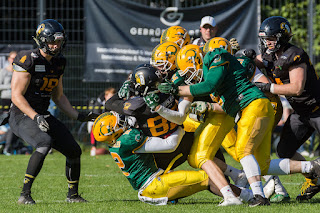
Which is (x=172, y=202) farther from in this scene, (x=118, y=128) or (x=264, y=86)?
(x=264, y=86)

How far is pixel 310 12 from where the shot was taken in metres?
12.2

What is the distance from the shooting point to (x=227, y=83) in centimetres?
577

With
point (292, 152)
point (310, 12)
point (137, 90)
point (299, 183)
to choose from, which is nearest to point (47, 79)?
point (137, 90)

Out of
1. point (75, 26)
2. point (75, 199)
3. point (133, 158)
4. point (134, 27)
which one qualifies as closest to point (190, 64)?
point (133, 158)

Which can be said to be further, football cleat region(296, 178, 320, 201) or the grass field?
football cleat region(296, 178, 320, 201)

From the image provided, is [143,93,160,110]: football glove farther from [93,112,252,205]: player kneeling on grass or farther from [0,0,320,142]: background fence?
[0,0,320,142]: background fence

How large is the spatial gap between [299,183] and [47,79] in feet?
11.4

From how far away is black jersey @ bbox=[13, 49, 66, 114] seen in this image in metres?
6.20

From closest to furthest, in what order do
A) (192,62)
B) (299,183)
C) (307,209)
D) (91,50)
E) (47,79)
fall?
(307,209) < (192,62) < (47,79) < (299,183) < (91,50)

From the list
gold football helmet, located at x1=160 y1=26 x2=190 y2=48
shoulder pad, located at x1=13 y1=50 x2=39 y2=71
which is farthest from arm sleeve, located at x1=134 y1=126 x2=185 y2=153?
gold football helmet, located at x1=160 y1=26 x2=190 y2=48

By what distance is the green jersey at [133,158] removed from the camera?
5867 mm

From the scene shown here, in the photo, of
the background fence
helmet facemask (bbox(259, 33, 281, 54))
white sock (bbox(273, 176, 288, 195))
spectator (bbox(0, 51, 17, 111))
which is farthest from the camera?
the background fence

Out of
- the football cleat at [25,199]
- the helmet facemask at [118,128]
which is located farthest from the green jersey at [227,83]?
the football cleat at [25,199]

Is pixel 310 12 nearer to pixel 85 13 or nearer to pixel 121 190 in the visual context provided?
pixel 85 13
